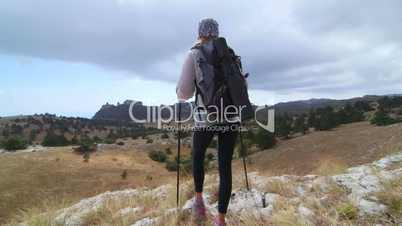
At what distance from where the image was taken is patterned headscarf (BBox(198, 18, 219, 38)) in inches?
146

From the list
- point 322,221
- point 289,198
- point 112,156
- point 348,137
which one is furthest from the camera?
point 112,156

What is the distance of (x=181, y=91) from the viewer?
146 inches

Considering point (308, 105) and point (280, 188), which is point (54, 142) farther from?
point (308, 105)

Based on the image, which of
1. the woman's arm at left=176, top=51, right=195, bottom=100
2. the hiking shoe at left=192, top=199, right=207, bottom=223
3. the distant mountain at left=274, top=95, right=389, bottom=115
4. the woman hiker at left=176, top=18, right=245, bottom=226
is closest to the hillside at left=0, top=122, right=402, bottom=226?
the hiking shoe at left=192, top=199, right=207, bottom=223

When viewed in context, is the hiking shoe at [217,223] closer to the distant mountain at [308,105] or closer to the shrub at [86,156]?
the shrub at [86,156]

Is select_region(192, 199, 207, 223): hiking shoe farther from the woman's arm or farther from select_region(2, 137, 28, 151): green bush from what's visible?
select_region(2, 137, 28, 151): green bush

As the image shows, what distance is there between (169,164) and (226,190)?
30.7m

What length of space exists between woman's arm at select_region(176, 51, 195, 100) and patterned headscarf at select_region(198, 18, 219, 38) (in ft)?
0.73

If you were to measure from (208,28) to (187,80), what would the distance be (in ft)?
1.62

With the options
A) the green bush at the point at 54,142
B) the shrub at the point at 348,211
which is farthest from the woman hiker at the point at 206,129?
the green bush at the point at 54,142

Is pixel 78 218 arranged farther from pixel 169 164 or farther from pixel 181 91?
pixel 169 164

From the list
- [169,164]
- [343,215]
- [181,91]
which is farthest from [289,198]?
[169,164]

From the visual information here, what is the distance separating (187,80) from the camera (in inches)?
145

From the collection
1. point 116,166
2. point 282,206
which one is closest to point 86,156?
point 116,166
